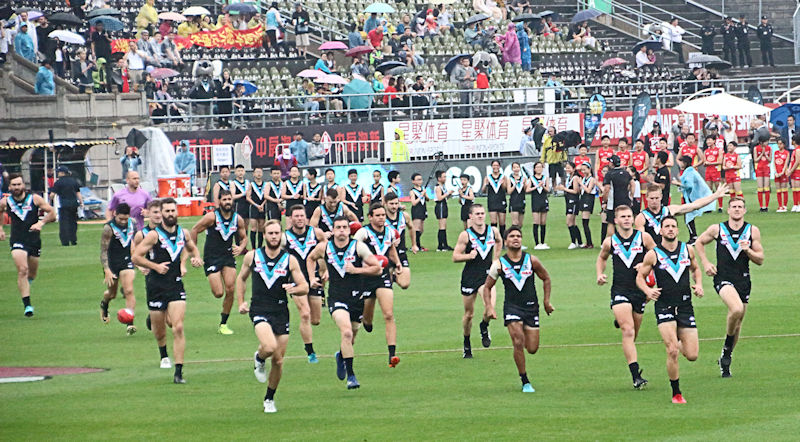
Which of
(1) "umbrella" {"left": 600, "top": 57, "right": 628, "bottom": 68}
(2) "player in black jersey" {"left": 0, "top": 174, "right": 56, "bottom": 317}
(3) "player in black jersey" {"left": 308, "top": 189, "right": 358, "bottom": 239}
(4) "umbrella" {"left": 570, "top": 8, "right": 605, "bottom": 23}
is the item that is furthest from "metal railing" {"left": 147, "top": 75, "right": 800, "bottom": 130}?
(2) "player in black jersey" {"left": 0, "top": 174, "right": 56, "bottom": 317}

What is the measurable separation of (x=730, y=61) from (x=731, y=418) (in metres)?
45.4

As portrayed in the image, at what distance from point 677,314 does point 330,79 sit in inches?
1170

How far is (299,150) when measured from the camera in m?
40.8

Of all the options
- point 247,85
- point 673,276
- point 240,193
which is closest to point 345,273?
point 673,276

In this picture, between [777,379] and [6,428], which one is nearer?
[6,428]

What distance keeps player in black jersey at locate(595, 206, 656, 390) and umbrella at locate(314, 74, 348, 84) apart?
90.4 feet

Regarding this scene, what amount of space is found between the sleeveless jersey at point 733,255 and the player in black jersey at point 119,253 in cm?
894

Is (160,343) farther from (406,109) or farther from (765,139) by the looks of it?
(406,109)

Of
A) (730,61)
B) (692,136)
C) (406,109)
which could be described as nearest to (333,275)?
(692,136)

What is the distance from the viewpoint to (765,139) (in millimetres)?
37312

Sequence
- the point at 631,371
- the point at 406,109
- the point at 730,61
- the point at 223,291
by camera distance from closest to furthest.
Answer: the point at 631,371 < the point at 223,291 < the point at 406,109 < the point at 730,61

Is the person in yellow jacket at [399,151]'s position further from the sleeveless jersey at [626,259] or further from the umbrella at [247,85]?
the sleeveless jersey at [626,259]

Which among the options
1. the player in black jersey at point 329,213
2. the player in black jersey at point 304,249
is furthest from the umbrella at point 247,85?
the player in black jersey at point 304,249

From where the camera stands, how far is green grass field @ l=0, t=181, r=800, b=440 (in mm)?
14141
